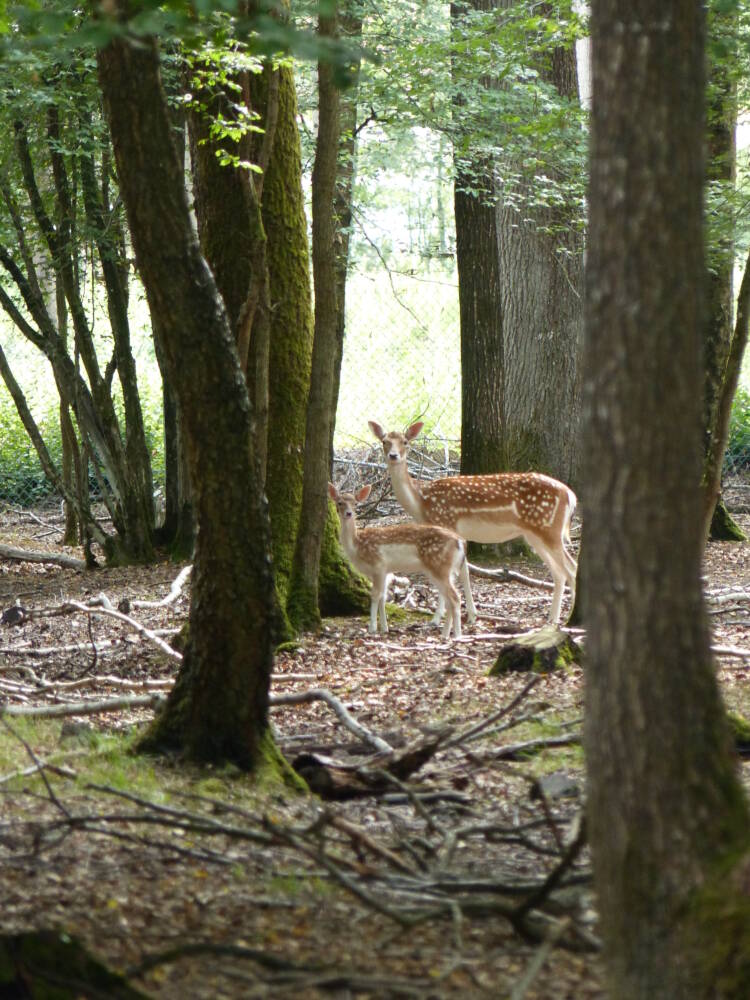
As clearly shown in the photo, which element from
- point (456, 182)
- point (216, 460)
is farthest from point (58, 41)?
point (456, 182)

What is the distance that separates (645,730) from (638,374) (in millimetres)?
655

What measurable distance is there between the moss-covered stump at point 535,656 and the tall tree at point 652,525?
4.00 metres

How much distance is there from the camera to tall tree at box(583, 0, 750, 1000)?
2.36 metres

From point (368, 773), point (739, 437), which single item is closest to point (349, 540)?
point (368, 773)

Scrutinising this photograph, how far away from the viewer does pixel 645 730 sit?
239 centimetres

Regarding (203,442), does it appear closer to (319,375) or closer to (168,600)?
(319,375)

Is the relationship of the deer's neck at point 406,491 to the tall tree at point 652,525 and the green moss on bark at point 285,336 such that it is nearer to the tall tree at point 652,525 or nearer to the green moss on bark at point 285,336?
the green moss on bark at point 285,336

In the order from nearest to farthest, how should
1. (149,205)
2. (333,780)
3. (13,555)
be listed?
1. (149,205)
2. (333,780)
3. (13,555)

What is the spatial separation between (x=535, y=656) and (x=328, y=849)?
2.79 metres

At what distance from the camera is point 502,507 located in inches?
362

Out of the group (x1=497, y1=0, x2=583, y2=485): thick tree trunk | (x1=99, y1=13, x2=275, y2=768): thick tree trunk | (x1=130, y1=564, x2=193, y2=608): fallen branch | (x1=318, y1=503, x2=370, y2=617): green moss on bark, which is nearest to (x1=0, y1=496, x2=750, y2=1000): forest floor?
(x1=99, y1=13, x2=275, y2=768): thick tree trunk

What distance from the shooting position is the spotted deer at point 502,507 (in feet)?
29.8

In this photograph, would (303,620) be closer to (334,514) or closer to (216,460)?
(334,514)

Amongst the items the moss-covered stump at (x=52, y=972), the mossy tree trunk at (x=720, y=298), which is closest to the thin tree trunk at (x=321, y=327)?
the mossy tree trunk at (x=720, y=298)
